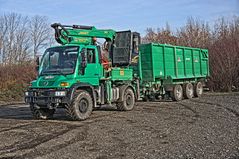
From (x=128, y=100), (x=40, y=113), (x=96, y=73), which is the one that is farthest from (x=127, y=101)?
(x=40, y=113)

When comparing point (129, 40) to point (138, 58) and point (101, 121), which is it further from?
point (101, 121)

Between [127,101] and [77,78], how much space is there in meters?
3.52

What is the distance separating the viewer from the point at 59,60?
12.2 meters

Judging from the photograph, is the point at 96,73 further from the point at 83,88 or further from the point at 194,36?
the point at 194,36

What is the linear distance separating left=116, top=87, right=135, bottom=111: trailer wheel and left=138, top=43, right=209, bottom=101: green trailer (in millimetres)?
2122

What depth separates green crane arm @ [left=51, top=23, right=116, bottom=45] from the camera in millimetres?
12827

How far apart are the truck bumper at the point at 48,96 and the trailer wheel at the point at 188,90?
33.1ft

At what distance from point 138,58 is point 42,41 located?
1321 inches

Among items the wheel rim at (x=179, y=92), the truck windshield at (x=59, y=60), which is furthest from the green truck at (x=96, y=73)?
the wheel rim at (x=179, y=92)

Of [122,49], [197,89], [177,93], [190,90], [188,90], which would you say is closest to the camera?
[122,49]

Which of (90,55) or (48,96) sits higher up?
(90,55)

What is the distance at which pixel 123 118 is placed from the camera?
12.3 meters

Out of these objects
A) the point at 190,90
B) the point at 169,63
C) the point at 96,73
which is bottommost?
the point at 190,90

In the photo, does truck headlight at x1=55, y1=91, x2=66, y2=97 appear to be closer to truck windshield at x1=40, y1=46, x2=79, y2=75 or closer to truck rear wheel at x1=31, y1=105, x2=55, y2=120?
truck windshield at x1=40, y1=46, x2=79, y2=75
